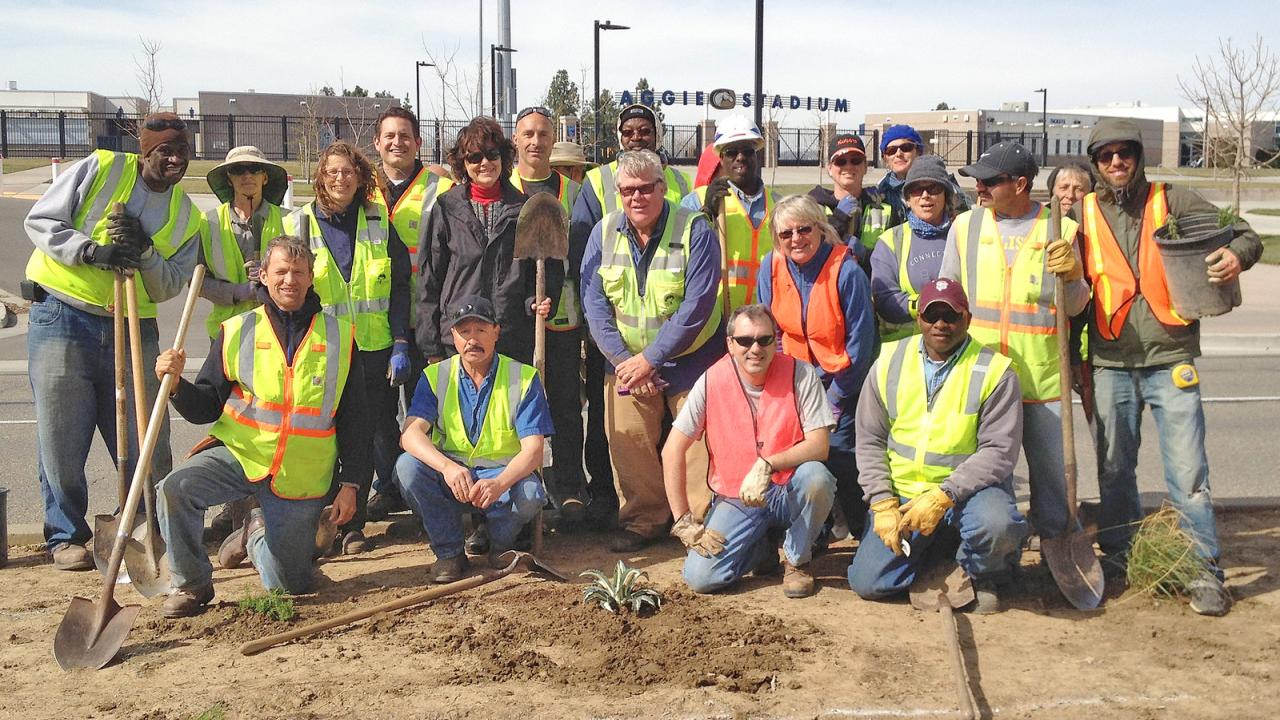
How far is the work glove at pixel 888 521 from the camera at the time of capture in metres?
5.27

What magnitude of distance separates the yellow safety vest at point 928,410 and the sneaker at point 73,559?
159 inches

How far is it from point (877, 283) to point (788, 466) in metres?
1.19

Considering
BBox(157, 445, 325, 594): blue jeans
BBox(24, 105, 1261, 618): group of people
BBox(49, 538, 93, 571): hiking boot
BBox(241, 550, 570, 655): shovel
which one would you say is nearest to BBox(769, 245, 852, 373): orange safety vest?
BBox(24, 105, 1261, 618): group of people

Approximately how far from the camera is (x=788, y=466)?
566 centimetres

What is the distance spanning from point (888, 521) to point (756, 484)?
63cm

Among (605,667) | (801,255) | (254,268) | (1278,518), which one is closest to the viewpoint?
(605,667)

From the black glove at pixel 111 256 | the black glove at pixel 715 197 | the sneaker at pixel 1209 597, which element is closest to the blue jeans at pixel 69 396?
the black glove at pixel 111 256

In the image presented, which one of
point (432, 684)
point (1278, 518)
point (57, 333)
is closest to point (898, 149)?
point (1278, 518)

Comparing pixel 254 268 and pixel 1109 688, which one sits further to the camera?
pixel 254 268

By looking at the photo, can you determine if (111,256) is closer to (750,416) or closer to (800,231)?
(750,416)

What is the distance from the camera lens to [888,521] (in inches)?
208

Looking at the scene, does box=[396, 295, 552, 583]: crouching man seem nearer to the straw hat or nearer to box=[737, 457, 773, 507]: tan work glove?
box=[737, 457, 773, 507]: tan work glove

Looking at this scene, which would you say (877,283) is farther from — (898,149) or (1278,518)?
(1278,518)

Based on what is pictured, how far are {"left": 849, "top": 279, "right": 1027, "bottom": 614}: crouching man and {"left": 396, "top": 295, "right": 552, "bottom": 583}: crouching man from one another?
1.65 m
